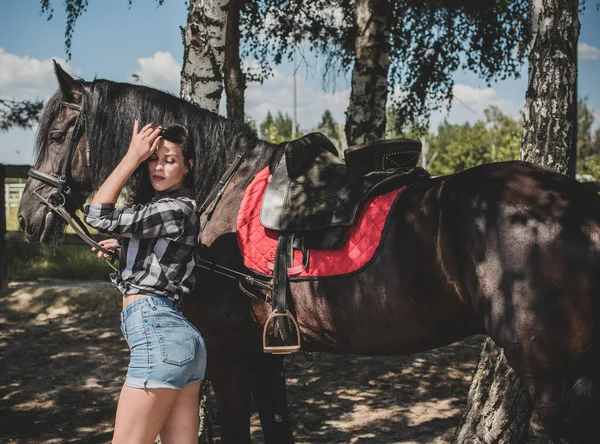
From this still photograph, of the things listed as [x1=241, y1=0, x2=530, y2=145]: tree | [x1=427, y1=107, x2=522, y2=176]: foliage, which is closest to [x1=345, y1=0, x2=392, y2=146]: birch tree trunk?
[x1=241, y1=0, x2=530, y2=145]: tree

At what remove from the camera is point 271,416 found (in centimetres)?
336

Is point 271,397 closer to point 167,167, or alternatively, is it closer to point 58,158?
point 167,167

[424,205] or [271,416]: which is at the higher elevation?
[424,205]

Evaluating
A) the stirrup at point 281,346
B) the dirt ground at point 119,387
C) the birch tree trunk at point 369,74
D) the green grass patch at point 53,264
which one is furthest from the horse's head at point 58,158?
the green grass patch at point 53,264

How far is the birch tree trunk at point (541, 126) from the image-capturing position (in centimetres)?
343

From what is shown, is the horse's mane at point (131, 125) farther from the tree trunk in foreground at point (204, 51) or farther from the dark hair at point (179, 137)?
the tree trunk in foreground at point (204, 51)

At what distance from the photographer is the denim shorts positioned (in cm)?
218

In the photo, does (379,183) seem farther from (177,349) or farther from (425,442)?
(425,442)

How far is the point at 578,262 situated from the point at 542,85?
1674 millimetres

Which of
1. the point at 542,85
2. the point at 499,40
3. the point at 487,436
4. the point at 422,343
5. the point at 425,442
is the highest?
the point at 499,40

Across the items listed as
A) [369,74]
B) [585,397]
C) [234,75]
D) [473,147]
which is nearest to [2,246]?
[234,75]

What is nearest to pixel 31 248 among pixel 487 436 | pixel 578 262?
pixel 487 436

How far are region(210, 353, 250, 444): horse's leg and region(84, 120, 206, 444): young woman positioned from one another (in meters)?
0.45

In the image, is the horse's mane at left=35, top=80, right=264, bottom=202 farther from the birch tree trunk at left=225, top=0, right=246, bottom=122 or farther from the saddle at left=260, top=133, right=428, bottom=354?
the birch tree trunk at left=225, top=0, right=246, bottom=122
